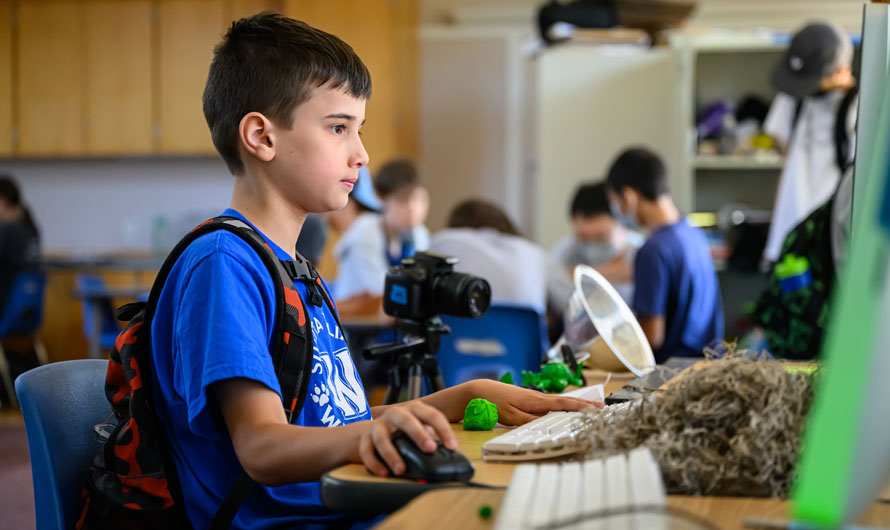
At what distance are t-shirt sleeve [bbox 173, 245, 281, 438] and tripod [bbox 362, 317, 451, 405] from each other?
0.67m

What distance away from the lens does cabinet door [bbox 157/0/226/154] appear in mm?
6082

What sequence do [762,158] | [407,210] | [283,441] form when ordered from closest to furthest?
1. [283,441]
2. [407,210]
3. [762,158]

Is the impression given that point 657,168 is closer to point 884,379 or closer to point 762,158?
point 762,158

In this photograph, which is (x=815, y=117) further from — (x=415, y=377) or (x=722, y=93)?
(x=415, y=377)

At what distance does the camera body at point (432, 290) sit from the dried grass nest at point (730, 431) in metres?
0.75

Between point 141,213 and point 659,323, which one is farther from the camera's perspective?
point 141,213

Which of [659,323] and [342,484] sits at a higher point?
[342,484]

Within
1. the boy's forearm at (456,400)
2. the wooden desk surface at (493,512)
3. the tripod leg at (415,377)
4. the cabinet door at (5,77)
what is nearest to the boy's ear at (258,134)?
the boy's forearm at (456,400)

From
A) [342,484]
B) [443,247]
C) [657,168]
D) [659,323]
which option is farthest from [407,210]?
[342,484]

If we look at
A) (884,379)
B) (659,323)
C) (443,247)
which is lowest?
(659,323)

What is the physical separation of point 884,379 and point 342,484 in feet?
1.52

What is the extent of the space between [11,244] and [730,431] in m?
5.12

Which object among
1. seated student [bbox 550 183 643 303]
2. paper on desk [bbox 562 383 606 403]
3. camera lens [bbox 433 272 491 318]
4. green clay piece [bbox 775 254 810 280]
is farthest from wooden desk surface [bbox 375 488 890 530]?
seated student [bbox 550 183 643 303]

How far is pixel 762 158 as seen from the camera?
5.06 metres
